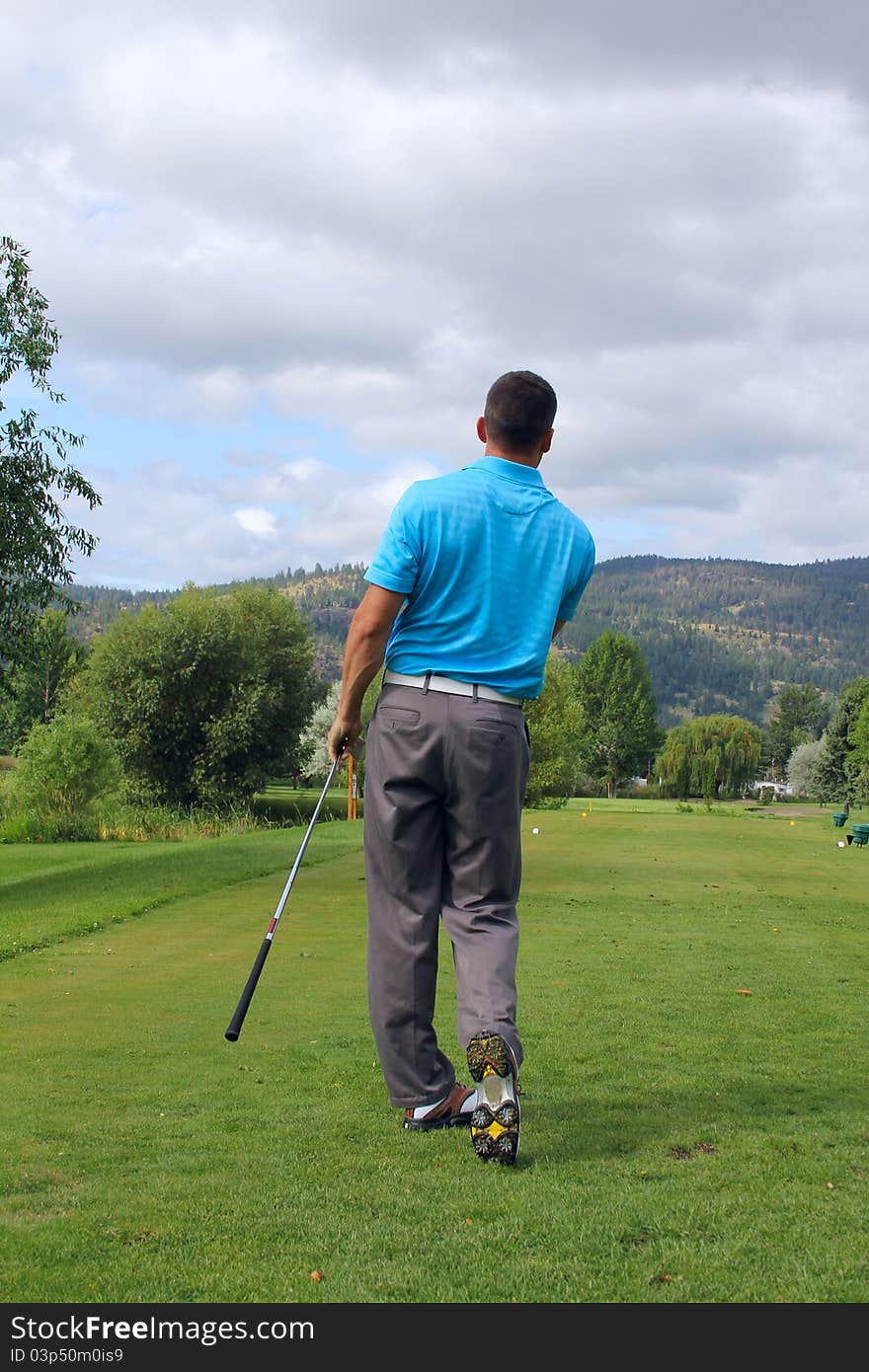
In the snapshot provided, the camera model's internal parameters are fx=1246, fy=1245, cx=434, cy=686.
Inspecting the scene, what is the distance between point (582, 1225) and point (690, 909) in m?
10.6

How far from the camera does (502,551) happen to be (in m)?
4.46

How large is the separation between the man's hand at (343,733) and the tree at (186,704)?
34.7 metres

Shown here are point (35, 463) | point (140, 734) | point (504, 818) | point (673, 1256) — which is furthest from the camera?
point (140, 734)

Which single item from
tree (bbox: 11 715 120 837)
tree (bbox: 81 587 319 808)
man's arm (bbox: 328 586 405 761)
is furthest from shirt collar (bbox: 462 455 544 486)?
tree (bbox: 81 587 319 808)

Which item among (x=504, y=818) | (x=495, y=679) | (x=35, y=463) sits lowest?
(x=504, y=818)

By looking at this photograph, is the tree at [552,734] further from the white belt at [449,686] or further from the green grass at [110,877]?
the white belt at [449,686]

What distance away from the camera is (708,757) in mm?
109250

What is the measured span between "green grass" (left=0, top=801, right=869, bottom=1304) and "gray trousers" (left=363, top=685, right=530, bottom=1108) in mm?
356

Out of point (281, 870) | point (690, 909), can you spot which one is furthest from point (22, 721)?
point (690, 909)

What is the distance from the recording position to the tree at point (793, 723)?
161375mm

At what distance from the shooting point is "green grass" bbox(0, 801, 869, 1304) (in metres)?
2.90

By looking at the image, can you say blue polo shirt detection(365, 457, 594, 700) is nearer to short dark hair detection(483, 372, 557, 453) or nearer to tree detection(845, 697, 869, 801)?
short dark hair detection(483, 372, 557, 453)

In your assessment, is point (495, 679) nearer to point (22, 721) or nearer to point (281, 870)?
point (281, 870)

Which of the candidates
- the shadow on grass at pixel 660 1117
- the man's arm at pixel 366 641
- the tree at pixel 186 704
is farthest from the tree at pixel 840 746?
the man's arm at pixel 366 641
